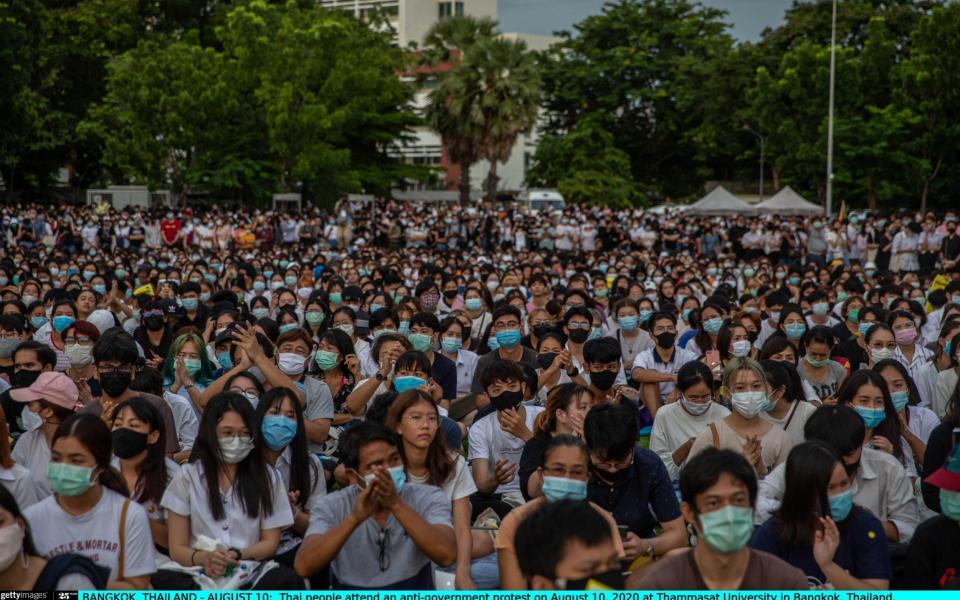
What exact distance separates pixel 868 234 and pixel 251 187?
2433 cm

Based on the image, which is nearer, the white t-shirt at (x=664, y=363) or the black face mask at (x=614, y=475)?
the black face mask at (x=614, y=475)

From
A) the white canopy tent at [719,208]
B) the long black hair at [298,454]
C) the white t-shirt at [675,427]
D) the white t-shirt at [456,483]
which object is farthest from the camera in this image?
the white canopy tent at [719,208]

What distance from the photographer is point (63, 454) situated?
5.07 meters

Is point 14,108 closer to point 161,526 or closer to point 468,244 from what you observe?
point 468,244

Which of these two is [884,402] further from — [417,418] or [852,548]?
[417,418]

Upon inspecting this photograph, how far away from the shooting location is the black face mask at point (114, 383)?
7.56m

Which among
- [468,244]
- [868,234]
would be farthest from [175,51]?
[868,234]

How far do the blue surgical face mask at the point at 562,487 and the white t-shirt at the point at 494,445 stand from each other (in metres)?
2.16

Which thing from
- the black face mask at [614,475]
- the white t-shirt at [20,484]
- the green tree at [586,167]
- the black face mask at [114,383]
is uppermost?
the green tree at [586,167]

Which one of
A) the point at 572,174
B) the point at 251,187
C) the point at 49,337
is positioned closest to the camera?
the point at 49,337

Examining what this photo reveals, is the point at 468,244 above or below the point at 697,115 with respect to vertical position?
below

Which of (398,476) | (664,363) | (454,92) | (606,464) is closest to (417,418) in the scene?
(398,476)

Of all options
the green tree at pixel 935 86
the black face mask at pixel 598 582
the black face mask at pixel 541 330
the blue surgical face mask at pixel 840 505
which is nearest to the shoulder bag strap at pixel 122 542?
the black face mask at pixel 598 582

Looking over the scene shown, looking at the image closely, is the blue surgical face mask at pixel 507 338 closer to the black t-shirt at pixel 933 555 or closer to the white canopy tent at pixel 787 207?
the black t-shirt at pixel 933 555
